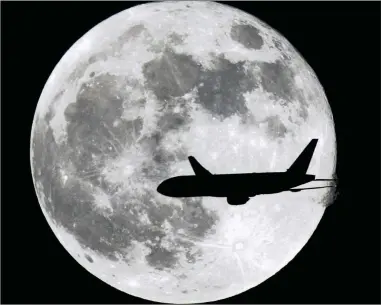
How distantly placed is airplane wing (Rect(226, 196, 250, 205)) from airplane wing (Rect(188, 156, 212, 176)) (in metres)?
0.33

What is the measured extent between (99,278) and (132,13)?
2.77 meters

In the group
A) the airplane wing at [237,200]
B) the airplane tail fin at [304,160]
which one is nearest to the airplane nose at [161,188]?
the airplane wing at [237,200]

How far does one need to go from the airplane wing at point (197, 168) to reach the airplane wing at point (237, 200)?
13.0 inches

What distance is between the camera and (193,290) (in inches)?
278

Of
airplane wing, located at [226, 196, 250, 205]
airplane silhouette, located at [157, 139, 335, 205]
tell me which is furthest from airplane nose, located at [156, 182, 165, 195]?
airplane wing, located at [226, 196, 250, 205]

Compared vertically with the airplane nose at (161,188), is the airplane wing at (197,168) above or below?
above

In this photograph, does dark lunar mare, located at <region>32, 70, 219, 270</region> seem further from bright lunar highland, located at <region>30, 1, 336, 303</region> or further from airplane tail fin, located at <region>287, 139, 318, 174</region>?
airplane tail fin, located at <region>287, 139, 318, 174</region>

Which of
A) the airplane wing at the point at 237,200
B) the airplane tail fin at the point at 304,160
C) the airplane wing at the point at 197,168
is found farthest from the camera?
the airplane tail fin at the point at 304,160

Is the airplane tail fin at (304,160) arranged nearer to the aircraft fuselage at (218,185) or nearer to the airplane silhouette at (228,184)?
the airplane silhouette at (228,184)

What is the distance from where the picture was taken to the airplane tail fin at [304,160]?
6648 millimetres

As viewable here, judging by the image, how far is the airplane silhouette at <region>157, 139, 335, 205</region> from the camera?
6.32 metres

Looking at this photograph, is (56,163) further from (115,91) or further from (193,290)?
(193,290)

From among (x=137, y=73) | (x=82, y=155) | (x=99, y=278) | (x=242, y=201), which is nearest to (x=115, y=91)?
(x=137, y=73)

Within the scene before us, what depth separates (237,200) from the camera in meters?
6.48
